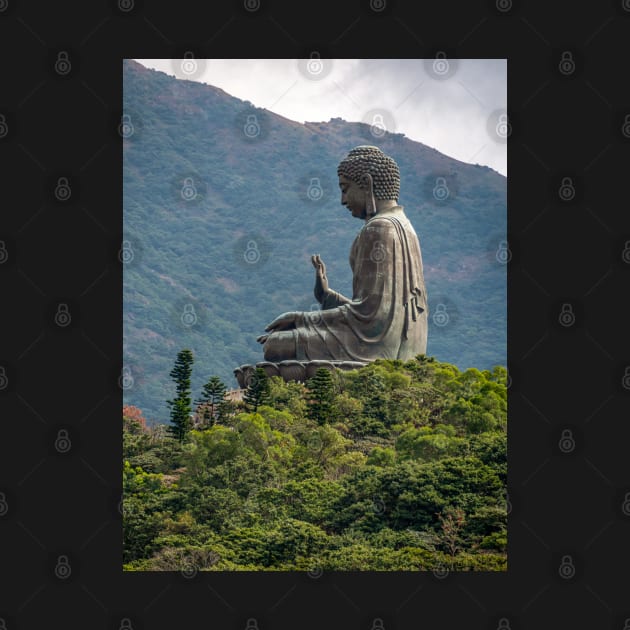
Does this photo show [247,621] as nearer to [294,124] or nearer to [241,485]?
[241,485]

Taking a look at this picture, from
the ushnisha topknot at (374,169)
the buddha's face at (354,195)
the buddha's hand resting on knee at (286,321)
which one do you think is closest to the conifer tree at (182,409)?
the buddha's hand resting on knee at (286,321)

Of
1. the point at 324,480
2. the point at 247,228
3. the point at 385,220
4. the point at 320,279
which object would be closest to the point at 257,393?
the point at 324,480

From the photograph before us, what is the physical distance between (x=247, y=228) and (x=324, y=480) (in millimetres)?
20302

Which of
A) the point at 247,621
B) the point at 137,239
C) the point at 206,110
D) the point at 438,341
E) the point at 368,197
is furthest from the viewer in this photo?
the point at 206,110

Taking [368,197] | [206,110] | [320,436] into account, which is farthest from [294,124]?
[320,436]

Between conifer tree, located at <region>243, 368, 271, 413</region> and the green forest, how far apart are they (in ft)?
0.04

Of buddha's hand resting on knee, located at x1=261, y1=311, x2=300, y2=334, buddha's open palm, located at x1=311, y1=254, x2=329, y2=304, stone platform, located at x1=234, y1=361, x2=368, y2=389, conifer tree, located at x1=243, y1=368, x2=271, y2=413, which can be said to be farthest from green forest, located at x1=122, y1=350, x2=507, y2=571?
buddha's open palm, located at x1=311, y1=254, x2=329, y2=304

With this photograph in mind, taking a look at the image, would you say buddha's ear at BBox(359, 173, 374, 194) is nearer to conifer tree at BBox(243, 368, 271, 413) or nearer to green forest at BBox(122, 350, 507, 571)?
green forest at BBox(122, 350, 507, 571)

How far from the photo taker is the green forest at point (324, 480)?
45.3 feet

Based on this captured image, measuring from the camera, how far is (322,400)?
51.1ft

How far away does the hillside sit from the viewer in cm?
3109

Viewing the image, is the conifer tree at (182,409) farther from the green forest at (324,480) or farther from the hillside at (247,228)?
the hillside at (247,228)

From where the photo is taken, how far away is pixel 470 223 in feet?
115

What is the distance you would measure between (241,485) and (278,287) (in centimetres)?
1855
